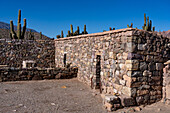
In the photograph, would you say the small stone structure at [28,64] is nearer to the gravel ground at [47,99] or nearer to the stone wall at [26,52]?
the stone wall at [26,52]

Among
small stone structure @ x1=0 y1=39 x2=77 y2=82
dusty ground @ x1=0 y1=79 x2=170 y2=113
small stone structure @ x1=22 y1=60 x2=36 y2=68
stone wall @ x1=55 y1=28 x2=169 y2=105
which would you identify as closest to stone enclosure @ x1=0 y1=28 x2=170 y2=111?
stone wall @ x1=55 y1=28 x2=169 y2=105

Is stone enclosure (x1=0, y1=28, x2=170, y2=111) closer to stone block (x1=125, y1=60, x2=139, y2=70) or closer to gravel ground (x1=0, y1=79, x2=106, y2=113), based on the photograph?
stone block (x1=125, y1=60, x2=139, y2=70)

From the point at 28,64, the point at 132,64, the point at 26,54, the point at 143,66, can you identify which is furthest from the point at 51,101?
the point at 26,54

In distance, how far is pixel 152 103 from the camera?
566 cm

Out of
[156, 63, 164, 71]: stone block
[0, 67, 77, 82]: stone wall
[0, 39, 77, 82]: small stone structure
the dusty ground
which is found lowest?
the dusty ground

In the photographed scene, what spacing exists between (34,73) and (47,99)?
3481 mm

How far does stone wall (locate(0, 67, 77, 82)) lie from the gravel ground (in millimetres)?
849

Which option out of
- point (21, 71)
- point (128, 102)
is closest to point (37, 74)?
point (21, 71)

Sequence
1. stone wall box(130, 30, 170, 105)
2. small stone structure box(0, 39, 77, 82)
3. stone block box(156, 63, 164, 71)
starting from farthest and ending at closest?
small stone structure box(0, 39, 77, 82) → stone block box(156, 63, 164, 71) → stone wall box(130, 30, 170, 105)

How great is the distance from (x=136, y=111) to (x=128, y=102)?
347 millimetres

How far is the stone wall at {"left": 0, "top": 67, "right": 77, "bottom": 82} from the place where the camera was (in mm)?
8777

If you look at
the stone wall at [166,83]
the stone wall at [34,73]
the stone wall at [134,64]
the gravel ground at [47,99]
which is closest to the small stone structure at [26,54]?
the stone wall at [34,73]

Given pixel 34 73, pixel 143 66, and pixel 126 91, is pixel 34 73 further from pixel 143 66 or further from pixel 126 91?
pixel 143 66

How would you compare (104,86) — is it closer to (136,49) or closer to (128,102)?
(128,102)
